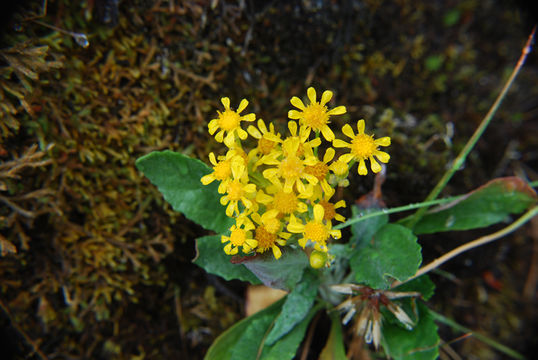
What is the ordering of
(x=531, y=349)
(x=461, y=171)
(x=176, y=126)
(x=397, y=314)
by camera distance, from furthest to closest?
(x=531, y=349) → (x=461, y=171) → (x=176, y=126) → (x=397, y=314)

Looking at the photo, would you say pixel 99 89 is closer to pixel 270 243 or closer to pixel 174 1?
pixel 174 1

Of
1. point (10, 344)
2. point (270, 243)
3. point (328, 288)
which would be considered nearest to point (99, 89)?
point (270, 243)

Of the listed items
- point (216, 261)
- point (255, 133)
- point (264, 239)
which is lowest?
point (216, 261)

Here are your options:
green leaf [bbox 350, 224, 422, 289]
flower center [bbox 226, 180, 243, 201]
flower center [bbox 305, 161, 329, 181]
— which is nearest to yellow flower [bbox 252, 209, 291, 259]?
flower center [bbox 226, 180, 243, 201]

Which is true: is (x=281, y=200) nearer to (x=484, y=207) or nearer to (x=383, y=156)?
(x=383, y=156)

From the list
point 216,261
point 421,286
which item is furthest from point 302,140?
point 421,286

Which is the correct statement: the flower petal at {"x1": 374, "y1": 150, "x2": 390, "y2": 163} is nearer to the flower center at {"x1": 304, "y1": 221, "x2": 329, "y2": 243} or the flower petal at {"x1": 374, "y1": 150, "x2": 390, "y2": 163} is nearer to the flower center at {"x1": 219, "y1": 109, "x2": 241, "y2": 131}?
the flower center at {"x1": 304, "y1": 221, "x2": 329, "y2": 243}
